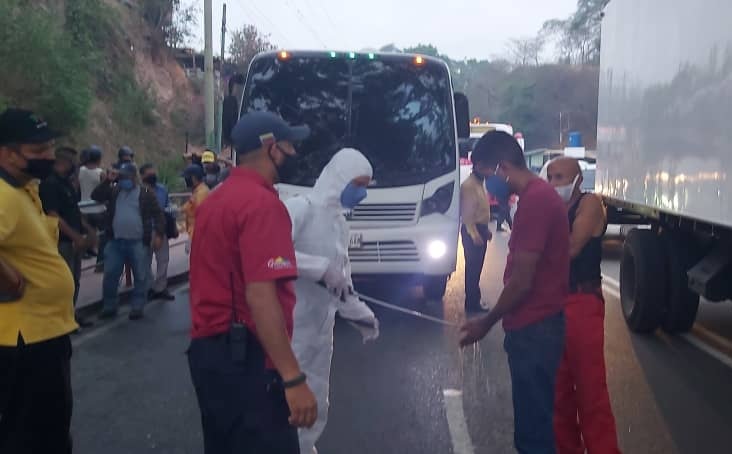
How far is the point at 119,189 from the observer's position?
9055mm

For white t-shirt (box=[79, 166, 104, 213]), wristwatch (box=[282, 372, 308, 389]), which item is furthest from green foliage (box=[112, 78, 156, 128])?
wristwatch (box=[282, 372, 308, 389])

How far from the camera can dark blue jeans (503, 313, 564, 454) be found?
3811 millimetres

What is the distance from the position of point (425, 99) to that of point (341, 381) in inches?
150

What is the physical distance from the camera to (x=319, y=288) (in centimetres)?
411

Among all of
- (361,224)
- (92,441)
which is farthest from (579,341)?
(361,224)

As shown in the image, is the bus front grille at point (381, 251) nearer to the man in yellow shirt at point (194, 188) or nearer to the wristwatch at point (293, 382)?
the man in yellow shirt at point (194, 188)

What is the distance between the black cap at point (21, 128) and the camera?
3.64m

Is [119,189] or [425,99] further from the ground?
[425,99]

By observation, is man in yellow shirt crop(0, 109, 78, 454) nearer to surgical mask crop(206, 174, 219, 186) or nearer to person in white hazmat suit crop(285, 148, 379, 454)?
person in white hazmat suit crop(285, 148, 379, 454)

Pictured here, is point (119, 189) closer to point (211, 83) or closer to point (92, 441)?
point (92, 441)

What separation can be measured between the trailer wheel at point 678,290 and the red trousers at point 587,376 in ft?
11.7

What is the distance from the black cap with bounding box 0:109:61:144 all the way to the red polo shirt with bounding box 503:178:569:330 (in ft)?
7.24

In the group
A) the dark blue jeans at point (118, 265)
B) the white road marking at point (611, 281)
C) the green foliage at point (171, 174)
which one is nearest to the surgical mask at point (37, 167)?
the dark blue jeans at point (118, 265)

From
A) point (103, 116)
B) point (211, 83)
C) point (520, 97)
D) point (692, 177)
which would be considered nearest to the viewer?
point (692, 177)
